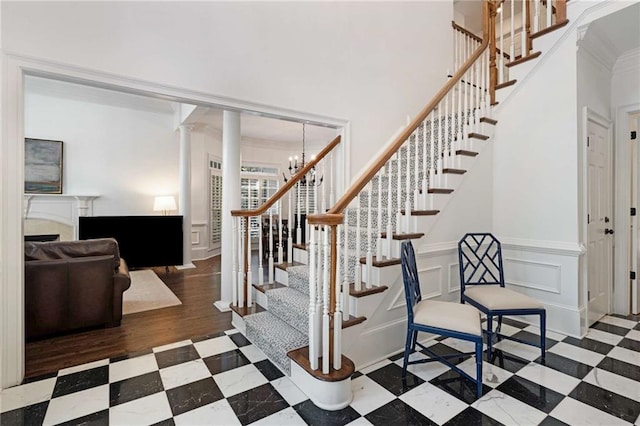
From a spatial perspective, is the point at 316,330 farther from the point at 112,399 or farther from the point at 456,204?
the point at 456,204

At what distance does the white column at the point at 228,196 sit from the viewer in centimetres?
377

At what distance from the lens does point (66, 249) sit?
10.3 ft

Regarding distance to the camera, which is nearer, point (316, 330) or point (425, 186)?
point (316, 330)

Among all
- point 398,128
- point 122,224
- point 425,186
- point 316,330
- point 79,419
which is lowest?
point 79,419

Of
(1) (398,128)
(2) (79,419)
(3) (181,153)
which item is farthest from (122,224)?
(1) (398,128)

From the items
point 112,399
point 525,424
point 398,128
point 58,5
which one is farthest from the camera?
point 398,128

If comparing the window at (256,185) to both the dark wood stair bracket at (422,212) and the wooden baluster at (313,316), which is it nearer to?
the dark wood stair bracket at (422,212)

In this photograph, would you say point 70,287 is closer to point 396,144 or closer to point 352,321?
point 352,321

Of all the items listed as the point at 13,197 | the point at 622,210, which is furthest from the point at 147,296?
the point at 622,210

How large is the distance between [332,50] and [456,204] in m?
2.15

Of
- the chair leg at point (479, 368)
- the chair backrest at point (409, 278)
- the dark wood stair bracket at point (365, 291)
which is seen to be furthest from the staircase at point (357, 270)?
the chair leg at point (479, 368)

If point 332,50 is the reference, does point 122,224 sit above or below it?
below

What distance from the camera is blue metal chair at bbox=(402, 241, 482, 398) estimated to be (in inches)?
79.0

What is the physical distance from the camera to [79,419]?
1811 millimetres
